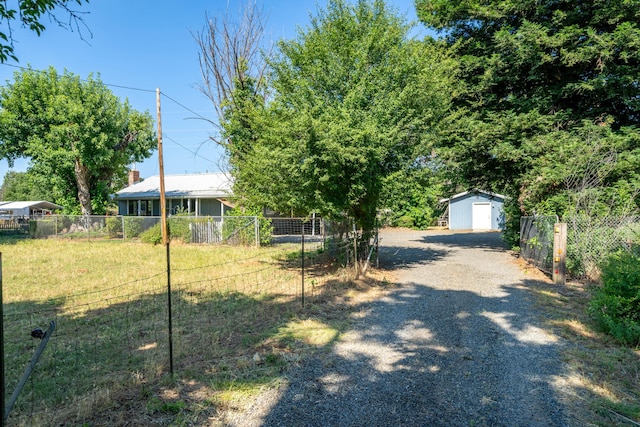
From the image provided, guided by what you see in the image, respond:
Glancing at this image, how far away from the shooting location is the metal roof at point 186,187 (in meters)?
24.9

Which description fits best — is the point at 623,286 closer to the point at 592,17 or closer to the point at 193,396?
the point at 193,396

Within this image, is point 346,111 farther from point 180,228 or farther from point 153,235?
point 153,235

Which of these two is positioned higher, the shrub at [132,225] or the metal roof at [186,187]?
the metal roof at [186,187]

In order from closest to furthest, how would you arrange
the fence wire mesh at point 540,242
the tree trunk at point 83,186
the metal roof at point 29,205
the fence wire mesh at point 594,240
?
the fence wire mesh at point 594,240, the fence wire mesh at point 540,242, the tree trunk at point 83,186, the metal roof at point 29,205

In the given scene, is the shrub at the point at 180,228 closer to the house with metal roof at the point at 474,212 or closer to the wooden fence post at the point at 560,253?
the wooden fence post at the point at 560,253

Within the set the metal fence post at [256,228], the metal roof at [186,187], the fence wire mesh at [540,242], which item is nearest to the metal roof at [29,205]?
the metal roof at [186,187]

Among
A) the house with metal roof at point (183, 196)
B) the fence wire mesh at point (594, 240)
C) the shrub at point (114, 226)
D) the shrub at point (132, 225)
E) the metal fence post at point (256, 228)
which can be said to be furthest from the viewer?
the house with metal roof at point (183, 196)

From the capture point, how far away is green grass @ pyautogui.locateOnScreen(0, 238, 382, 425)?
346 cm

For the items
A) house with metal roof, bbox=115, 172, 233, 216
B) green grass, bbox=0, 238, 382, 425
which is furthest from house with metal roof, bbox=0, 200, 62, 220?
green grass, bbox=0, 238, 382, 425

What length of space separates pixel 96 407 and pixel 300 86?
775cm

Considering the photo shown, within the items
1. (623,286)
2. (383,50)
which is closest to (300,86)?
(383,50)

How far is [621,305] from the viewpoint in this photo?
5.34 metres

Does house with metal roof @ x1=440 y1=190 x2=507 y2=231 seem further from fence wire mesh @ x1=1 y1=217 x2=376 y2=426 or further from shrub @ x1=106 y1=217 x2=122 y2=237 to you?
shrub @ x1=106 y1=217 x2=122 y2=237

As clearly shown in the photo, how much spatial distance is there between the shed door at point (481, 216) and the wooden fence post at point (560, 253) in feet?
73.7
